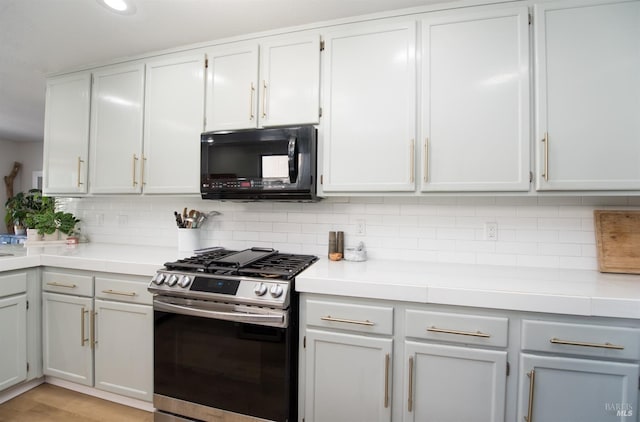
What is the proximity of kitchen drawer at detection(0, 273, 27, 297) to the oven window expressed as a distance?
3.61ft

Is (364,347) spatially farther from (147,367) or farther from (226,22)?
(226,22)

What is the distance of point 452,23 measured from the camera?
1.56 m

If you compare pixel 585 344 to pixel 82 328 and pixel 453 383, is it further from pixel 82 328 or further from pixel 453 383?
pixel 82 328

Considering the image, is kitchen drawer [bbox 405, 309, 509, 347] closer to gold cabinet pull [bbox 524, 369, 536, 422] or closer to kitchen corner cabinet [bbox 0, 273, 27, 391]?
gold cabinet pull [bbox 524, 369, 536, 422]

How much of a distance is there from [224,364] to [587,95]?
7.47 feet

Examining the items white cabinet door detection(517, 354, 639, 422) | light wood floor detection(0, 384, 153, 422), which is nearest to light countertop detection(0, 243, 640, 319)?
white cabinet door detection(517, 354, 639, 422)

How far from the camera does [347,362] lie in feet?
4.53

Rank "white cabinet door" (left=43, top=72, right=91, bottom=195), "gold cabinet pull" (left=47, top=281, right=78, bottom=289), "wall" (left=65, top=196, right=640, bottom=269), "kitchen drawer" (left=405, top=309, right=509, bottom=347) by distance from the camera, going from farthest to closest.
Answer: "white cabinet door" (left=43, top=72, right=91, bottom=195) → "gold cabinet pull" (left=47, top=281, right=78, bottom=289) → "wall" (left=65, top=196, right=640, bottom=269) → "kitchen drawer" (left=405, top=309, right=509, bottom=347)

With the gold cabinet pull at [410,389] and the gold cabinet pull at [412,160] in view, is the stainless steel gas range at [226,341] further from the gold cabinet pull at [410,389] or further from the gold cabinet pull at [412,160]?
the gold cabinet pull at [412,160]

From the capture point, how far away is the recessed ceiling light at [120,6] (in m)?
1.59

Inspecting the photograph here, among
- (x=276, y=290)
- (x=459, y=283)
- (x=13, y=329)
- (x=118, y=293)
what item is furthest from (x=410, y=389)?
(x=13, y=329)

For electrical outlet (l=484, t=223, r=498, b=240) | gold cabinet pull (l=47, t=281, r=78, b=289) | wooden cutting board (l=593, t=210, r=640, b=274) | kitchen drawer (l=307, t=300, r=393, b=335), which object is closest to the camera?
kitchen drawer (l=307, t=300, r=393, b=335)

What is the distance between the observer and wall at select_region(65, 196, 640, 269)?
5.49 feet

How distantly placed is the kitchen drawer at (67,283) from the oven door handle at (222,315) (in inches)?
25.0
